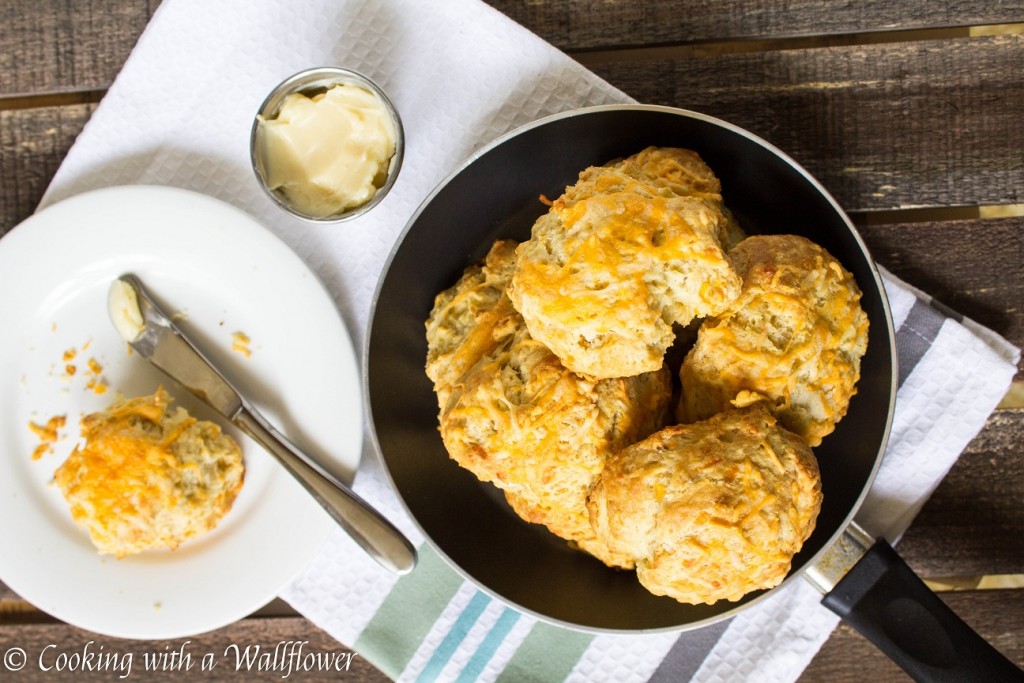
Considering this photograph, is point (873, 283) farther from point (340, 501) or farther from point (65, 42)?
point (65, 42)

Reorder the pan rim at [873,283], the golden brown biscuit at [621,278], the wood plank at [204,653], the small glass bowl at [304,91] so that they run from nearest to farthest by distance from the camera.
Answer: the golden brown biscuit at [621,278] < the pan rim at [873,283] < the small glass bowl at [304,91] < the wood plank at [204,653]

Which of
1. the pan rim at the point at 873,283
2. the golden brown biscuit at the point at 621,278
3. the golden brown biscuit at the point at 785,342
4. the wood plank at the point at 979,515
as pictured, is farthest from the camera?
the wood plank at the point at 979,515

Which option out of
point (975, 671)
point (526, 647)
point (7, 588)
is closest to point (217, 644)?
point (7, 588)

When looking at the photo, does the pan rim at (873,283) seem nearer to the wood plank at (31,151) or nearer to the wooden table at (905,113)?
the wooden table at (905,113)

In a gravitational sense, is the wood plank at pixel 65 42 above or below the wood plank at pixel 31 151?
above

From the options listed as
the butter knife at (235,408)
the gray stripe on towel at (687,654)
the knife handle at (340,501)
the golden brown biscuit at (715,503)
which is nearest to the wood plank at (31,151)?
the butter knife at (235,408)

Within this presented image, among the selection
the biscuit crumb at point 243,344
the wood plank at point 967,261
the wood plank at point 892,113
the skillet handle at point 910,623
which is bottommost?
the biscuit crumb at point 243,344
